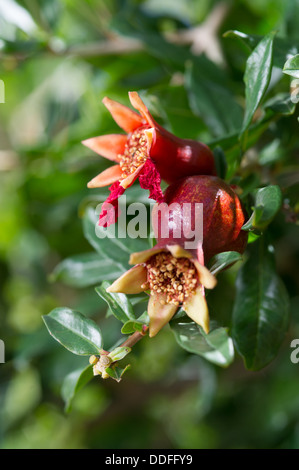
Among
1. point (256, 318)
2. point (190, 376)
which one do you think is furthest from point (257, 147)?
point (190, 376)

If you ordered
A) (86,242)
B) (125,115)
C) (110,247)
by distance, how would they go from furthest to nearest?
(86,242), (110,247), (125,115)

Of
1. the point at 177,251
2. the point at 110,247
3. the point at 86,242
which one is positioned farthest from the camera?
the point at 86,242

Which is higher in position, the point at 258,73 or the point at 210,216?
the point at 258,73

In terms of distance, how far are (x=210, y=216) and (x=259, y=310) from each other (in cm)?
18

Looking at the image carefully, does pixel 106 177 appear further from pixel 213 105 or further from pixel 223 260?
pixel 213 105

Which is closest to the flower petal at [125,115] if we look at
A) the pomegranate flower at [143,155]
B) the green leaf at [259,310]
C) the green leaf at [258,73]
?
the pomegranate flower at [143,155]

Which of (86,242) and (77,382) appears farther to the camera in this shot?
(86,242)

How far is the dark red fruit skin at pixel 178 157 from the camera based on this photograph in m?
0.51

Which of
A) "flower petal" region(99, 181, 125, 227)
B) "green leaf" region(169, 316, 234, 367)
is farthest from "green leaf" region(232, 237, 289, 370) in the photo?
"flower petal" region(99, 181, 125, 227)

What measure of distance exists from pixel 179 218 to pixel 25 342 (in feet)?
2.29

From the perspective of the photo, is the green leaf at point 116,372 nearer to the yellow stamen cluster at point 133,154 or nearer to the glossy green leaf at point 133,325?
the glossy green leaf at point 133,325

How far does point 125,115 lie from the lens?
1.77 ft

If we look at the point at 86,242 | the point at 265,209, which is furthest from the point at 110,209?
the point at 86,242

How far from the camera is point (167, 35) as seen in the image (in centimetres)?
108
